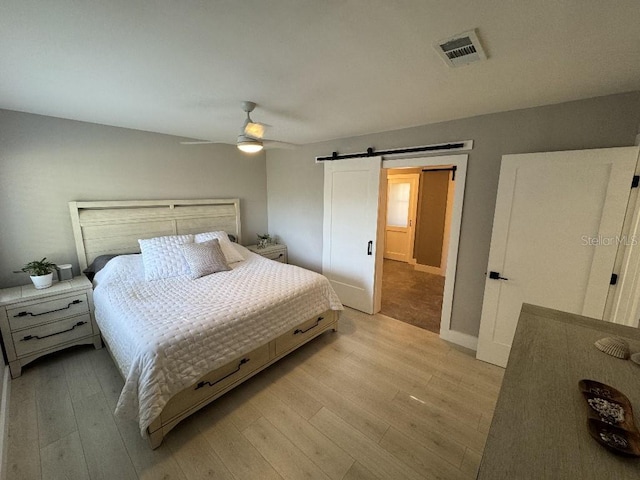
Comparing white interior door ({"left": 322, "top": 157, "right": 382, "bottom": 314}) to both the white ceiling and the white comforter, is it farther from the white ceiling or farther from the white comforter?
the white ceiling

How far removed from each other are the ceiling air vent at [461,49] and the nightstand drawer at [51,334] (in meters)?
3.51

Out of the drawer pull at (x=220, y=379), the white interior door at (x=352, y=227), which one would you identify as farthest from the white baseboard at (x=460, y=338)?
the drawer pull at (x=220, y=379)

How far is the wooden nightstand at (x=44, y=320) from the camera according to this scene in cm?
209

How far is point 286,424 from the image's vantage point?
178 cm

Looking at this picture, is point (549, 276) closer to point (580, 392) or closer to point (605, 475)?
point (580, 392)

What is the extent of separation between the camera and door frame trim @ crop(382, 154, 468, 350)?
2496 mm

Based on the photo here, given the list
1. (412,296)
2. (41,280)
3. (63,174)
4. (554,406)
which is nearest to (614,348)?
(554,406)

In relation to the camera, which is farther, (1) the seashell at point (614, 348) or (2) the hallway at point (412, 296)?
(2) the hallway at point (412, 296)

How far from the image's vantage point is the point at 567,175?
1.94 m

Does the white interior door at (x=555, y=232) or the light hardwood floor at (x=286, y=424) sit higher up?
the white interior door at (x=555, y=232)

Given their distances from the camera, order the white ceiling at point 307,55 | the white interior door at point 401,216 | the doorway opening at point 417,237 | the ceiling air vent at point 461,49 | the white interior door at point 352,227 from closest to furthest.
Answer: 1. the white ceiling at point 307,55
2. the ceiling air vent at point 461,49
3. the white interior door at point 352,227
4. the doorway opening at point 417,237
5. the white interior door at point 401,216

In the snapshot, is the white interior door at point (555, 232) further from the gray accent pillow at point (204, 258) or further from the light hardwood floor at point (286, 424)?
the gray accent pillow at point (204, 258)

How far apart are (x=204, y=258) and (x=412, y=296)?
313cm

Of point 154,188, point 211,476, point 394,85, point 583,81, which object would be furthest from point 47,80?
point 583,81
